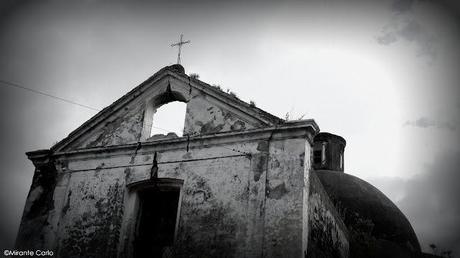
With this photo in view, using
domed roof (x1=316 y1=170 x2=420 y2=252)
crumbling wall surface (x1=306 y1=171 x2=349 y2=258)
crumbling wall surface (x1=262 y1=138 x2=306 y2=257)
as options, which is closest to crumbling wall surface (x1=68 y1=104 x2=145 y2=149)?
crumbling wall surface (x1=262 y1=138 x2=306 y2=257)

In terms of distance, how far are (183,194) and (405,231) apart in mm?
9721

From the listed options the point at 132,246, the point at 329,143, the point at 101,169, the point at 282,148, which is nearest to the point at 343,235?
the point at 282,148

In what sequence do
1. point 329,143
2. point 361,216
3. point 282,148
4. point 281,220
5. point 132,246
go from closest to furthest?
1. point 281,220
2. point 282,148
3. point 132,246
4. point 361,216
5. point 329,143

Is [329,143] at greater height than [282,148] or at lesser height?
greater

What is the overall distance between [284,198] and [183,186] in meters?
2.07

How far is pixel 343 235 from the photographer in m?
11.3

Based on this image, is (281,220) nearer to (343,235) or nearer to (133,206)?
(133,206)

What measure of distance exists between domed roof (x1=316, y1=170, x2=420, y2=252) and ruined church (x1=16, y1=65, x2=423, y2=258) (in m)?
3.75

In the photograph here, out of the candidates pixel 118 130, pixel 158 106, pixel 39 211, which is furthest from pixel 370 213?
pixel 39 211

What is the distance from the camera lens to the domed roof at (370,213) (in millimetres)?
15008

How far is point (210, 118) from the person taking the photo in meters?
9.48

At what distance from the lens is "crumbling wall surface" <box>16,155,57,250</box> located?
9906 mm

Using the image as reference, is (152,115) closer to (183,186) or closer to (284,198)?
(183,186)

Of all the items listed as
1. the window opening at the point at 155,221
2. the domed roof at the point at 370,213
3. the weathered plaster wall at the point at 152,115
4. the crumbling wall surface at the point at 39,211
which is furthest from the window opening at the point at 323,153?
the crumbling wall surface at the point at 39,211
